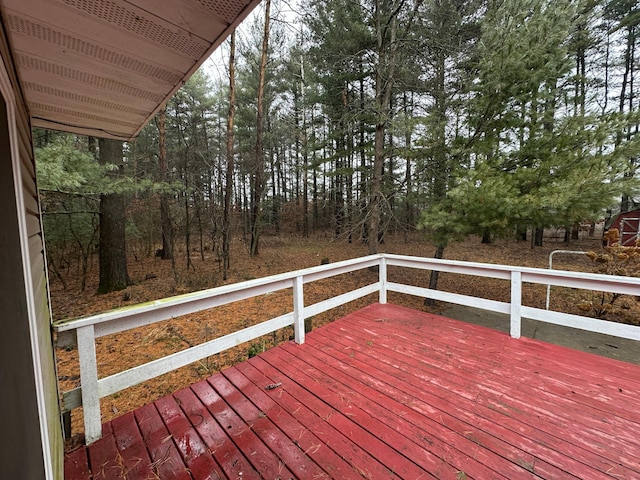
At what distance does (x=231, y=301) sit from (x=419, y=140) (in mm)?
4678

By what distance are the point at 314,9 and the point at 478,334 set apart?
813 centimetres

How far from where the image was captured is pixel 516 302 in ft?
9.84

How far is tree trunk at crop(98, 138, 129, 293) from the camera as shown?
634 centimetres

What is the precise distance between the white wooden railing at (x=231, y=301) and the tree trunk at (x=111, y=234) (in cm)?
553

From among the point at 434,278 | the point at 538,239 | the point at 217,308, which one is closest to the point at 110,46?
the point at 217,308

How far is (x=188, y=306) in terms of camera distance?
2203mm

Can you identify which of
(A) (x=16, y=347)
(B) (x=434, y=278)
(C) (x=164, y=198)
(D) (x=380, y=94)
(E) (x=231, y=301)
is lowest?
(B) (x=434, y=278)

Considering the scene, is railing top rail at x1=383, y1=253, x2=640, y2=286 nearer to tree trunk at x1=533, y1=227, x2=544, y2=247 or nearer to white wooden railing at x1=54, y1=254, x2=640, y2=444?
white wooden railing at x1=54, y1=254, x2=640, y2=444

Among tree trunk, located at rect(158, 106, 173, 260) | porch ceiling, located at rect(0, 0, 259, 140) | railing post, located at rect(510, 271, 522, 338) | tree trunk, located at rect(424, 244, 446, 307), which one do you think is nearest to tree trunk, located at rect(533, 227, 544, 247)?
tree trunk, located at rect(424, 244, 446, 307)

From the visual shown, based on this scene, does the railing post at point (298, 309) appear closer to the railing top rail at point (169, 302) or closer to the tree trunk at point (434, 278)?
the railing top rail at point (169, 302)

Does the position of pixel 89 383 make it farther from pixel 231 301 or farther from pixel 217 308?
pixel 217 308

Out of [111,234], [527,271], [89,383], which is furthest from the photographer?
[111,234]

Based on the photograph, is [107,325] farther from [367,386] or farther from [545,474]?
[545,474]

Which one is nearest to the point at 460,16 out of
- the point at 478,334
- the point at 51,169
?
the point at 478,334
